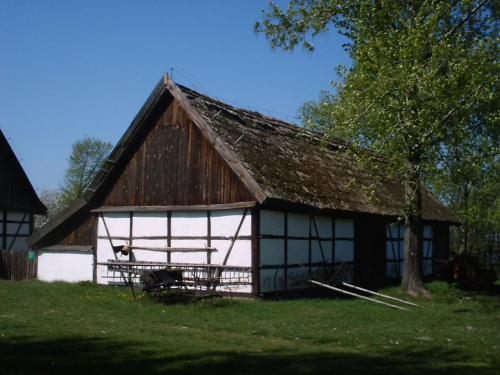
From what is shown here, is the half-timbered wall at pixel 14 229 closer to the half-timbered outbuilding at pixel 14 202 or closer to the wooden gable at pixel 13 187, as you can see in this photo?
the half-timbered outbuilding at pixel 14 202

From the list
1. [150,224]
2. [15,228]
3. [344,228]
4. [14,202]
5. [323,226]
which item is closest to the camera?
[150,224]

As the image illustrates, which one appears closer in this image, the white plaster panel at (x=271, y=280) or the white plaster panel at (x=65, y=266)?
the white plaster panel at (x=271, y=280)

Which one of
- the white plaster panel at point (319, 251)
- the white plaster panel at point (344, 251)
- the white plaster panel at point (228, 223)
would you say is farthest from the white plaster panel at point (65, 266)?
the white plaster panel at point (344, 251)

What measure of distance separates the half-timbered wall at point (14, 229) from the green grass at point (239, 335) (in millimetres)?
12066

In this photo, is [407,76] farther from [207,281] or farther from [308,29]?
[207,281]

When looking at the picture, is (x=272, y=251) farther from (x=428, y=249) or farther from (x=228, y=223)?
(x=428, y=249)

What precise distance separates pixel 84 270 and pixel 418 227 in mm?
11610

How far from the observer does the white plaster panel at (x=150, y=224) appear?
1999 cm

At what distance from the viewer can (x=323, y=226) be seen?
21.0m

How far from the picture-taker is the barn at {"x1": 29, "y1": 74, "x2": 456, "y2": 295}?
1819 centimetres

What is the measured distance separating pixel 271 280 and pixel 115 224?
6221 mm

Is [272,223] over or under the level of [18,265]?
over

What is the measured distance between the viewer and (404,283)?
64.6 feet

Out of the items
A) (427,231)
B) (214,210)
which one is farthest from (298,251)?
(427,231)
